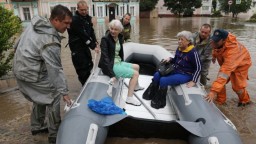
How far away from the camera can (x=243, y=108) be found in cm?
416

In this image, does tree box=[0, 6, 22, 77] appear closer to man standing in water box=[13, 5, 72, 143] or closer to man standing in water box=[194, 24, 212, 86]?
man standing in water box=[13, 5, 72, 143]

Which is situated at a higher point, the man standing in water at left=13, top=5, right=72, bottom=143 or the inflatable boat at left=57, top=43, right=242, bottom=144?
the man standing in water at left=13, top=5, right=72, bottom=143

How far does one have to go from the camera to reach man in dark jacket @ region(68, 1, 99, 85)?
4.09m

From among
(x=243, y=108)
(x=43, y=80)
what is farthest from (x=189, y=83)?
(x=43, y=80)

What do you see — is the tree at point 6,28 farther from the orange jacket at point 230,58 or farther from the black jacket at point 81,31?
the orange jacket at point 230,58

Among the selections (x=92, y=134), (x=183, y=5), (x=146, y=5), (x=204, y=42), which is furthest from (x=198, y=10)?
(x=92, y=134)

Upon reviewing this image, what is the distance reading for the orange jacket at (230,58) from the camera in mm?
3414

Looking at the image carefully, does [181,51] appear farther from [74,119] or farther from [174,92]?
[74,119]

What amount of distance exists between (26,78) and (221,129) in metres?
2.07

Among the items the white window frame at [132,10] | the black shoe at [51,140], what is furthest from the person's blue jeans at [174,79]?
the white window frame at [132,10]

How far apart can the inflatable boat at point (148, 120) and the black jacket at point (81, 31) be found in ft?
2.30

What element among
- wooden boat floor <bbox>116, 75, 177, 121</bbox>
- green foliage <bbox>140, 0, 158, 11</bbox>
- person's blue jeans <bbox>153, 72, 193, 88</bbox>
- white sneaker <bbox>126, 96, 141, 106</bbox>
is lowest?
wooden boat floor <bbox>116, 75, 177, 121</bbox>

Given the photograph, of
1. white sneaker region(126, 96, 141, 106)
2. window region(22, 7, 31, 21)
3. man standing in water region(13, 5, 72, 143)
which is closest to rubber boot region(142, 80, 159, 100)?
white sneaker region(126, 96, 141, 106)

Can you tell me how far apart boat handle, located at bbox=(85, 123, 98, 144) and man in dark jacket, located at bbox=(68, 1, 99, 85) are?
1975 mm
